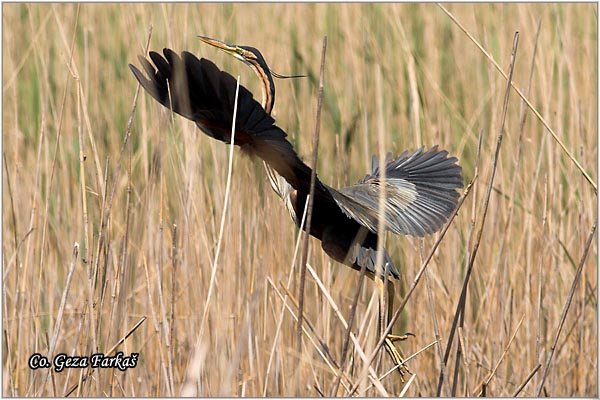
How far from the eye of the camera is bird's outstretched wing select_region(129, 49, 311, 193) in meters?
1.43

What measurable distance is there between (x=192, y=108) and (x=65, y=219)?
3.64 ft

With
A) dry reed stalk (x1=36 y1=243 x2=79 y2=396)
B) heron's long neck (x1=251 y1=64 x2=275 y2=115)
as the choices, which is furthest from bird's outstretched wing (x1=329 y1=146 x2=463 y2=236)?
dry reed stalk (x1=36 y1=243 x2=79 y2=396)

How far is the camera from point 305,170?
5.19 ft

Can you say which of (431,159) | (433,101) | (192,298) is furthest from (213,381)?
(433,101)

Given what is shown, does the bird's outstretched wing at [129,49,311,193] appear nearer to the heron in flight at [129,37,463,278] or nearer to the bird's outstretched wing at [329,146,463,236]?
the heron in flight at [129,37,463,278]

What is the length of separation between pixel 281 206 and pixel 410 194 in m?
0.32

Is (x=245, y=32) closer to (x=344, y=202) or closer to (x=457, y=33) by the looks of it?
(x=457, y=33)

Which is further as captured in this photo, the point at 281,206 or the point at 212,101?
the point at 281,206

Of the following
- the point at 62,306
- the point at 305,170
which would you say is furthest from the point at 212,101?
the point at 62,306

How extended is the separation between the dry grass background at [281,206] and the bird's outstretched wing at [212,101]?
0.59 ft

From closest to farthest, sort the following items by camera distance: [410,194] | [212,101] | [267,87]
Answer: [212,101] < [267,87] < [410,194]

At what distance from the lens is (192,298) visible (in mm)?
2203

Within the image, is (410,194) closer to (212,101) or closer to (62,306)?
(212,101)

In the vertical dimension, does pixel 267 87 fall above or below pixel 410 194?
above
